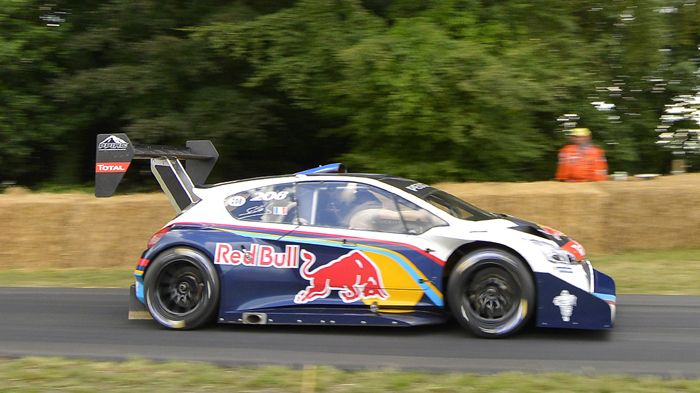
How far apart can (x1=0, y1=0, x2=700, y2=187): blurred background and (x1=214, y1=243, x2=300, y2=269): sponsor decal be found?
6528 millimetres

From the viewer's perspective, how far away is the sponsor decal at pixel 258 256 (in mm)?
7363

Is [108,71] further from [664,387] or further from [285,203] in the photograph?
[664,387]

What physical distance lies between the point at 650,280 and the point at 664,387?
4483 millimetres

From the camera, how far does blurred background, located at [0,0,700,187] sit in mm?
13828

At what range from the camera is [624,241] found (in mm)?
11703

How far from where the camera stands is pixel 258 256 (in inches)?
293

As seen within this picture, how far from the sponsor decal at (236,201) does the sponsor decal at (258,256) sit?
0.47 meters

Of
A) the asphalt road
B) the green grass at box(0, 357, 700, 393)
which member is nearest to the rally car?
the asphalt road

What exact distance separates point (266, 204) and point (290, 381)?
242cm

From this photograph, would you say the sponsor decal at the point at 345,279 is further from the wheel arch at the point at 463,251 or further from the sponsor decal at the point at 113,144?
the sponsor decal at the point at 113,144

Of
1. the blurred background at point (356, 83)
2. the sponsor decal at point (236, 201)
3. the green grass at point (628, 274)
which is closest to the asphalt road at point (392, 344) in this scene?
the green grass at point (628, 274)

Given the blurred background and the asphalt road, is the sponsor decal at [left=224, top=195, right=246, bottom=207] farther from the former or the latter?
the blurred background

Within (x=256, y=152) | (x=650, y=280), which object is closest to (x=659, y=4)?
(x=650, y=280)

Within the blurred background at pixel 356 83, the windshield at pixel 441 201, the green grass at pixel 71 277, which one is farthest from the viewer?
the blurred background at pixel 356 83
